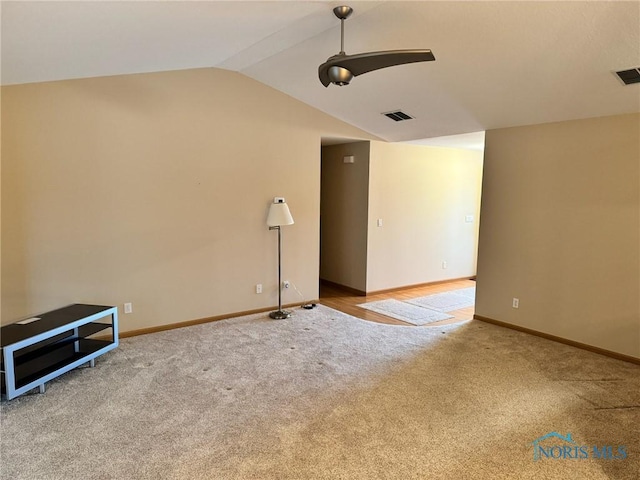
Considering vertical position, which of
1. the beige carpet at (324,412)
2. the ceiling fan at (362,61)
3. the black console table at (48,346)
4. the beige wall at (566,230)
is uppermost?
the ceiling fan at (362,61)

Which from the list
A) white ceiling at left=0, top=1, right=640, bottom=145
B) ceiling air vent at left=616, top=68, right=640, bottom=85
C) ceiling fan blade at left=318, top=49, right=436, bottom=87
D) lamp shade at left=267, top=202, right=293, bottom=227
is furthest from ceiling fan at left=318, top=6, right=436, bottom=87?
lamp shade at left=267, top=202, right=293, bottom=227

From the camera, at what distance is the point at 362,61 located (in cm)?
246

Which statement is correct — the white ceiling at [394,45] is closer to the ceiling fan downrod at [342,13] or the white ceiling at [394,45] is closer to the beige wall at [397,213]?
the ceiling fan downrod at [342,13]

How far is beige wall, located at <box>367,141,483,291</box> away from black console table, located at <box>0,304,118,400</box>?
3.72 metres

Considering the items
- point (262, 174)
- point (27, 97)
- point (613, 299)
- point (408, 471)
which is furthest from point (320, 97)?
point (408, 471)

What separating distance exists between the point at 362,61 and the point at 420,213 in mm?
4259

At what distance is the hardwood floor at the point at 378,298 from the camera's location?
493 centimetres

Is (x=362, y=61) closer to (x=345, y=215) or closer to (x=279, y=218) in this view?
(x=279, y=218)

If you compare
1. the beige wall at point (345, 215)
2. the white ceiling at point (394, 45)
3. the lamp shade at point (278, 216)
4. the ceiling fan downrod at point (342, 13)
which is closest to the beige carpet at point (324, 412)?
the lamp shade at point (278, 216)

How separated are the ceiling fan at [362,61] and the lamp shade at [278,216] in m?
2.17

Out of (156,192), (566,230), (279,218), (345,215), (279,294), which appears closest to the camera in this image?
(566,230)

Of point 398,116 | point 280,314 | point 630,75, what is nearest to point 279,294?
point 280,314

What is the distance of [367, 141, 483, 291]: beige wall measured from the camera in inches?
235

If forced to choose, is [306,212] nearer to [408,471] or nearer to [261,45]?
[261,45]
